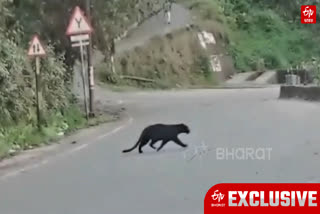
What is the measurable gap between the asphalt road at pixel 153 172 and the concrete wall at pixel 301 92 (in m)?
8.33

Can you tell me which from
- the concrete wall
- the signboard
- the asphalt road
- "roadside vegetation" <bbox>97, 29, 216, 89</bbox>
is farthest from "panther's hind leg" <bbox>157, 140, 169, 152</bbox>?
"roadside vegetation" <bbox>97, 29, 216, 89</bbox>

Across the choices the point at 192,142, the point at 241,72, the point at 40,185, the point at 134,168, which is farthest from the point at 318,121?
the point at 241,72

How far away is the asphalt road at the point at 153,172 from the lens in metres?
8.68

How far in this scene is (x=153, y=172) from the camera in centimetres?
1089

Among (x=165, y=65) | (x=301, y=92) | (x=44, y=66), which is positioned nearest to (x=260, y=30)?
(x=165, y=65)

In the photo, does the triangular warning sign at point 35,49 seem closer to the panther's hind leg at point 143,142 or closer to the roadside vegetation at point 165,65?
the panther's hind leg at point 143,142

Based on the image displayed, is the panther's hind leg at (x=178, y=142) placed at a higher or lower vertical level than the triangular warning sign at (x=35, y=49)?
lower

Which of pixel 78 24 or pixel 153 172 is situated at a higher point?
pixel 78 24

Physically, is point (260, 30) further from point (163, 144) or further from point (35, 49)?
point (163, 144)

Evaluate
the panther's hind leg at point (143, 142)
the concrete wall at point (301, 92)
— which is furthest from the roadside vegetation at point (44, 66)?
the concrete wall at point (301, 92)

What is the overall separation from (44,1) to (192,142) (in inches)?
334

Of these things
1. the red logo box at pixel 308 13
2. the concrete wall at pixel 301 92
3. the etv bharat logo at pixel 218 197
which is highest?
the red logo box at pixel 308 13

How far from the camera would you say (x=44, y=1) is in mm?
20828

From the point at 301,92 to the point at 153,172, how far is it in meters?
17.6
